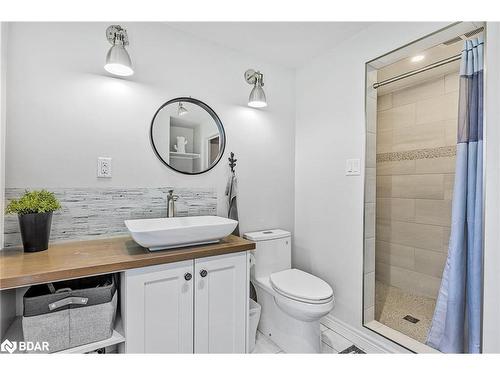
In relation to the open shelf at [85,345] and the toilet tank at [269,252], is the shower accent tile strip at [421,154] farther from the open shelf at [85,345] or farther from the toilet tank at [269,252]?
the open shelf at [85,345]

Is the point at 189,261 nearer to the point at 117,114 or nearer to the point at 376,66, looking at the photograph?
the point at 117,114

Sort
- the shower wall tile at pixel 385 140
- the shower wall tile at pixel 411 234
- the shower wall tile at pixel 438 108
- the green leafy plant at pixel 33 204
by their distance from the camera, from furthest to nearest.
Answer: the shower wall tile at pixel 385 140 < the shower wall tile at pixel 411 234 < the shower wall tile at pixel 438 108 < the green leafy plant at pixel 33 204

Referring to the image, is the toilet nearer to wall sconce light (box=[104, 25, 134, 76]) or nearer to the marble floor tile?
the marble floor tile

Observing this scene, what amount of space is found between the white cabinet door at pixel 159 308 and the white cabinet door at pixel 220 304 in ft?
0.15

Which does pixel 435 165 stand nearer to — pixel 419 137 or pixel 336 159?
pixel 419 137

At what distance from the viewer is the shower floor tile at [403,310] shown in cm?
195

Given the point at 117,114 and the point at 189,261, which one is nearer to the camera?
the point at 189,261

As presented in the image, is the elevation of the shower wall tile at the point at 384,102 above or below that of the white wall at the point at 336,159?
above

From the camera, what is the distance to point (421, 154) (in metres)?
2.52

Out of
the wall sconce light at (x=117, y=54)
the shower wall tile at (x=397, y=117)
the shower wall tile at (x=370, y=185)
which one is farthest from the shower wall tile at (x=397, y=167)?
the wall sconce light at (x=117, y=54)

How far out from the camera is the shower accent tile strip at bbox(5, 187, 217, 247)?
4.87ft
